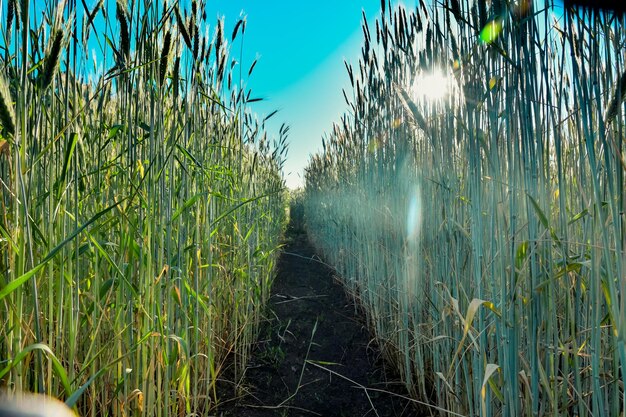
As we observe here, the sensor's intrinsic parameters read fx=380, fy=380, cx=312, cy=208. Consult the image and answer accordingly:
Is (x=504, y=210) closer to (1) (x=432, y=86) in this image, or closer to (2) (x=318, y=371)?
(1) (x=432, y=86)

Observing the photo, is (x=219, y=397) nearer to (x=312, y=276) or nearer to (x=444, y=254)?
(x=444, y=254)

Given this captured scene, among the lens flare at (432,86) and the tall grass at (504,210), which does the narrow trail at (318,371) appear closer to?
the tall grass at (504,210)

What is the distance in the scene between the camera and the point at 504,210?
90cm

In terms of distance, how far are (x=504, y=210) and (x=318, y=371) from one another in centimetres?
158

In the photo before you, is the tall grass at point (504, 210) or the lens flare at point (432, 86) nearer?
the tall grass at point (504, 210)

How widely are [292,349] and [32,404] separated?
1.77 m

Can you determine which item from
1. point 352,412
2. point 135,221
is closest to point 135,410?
point 135,221

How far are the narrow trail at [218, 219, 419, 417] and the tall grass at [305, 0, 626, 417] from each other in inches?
6.9

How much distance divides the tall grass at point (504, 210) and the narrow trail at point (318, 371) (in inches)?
6.9

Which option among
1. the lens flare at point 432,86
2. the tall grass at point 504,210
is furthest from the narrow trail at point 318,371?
the lens flare at point 432,86

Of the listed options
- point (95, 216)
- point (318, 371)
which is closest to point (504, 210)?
point (95, 216)

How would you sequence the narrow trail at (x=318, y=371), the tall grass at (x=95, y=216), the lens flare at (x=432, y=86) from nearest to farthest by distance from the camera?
1. the tall grass at (x=95, y=216)
2. the lens flare at (x=432, y=86)
3. the narrow trail at (x=318, y=371)

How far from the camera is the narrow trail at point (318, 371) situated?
1729mm

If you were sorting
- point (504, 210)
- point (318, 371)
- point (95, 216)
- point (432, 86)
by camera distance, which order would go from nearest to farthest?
point (95, 216) < point (504, 210) < point (432, 86) < point (318, 371)
